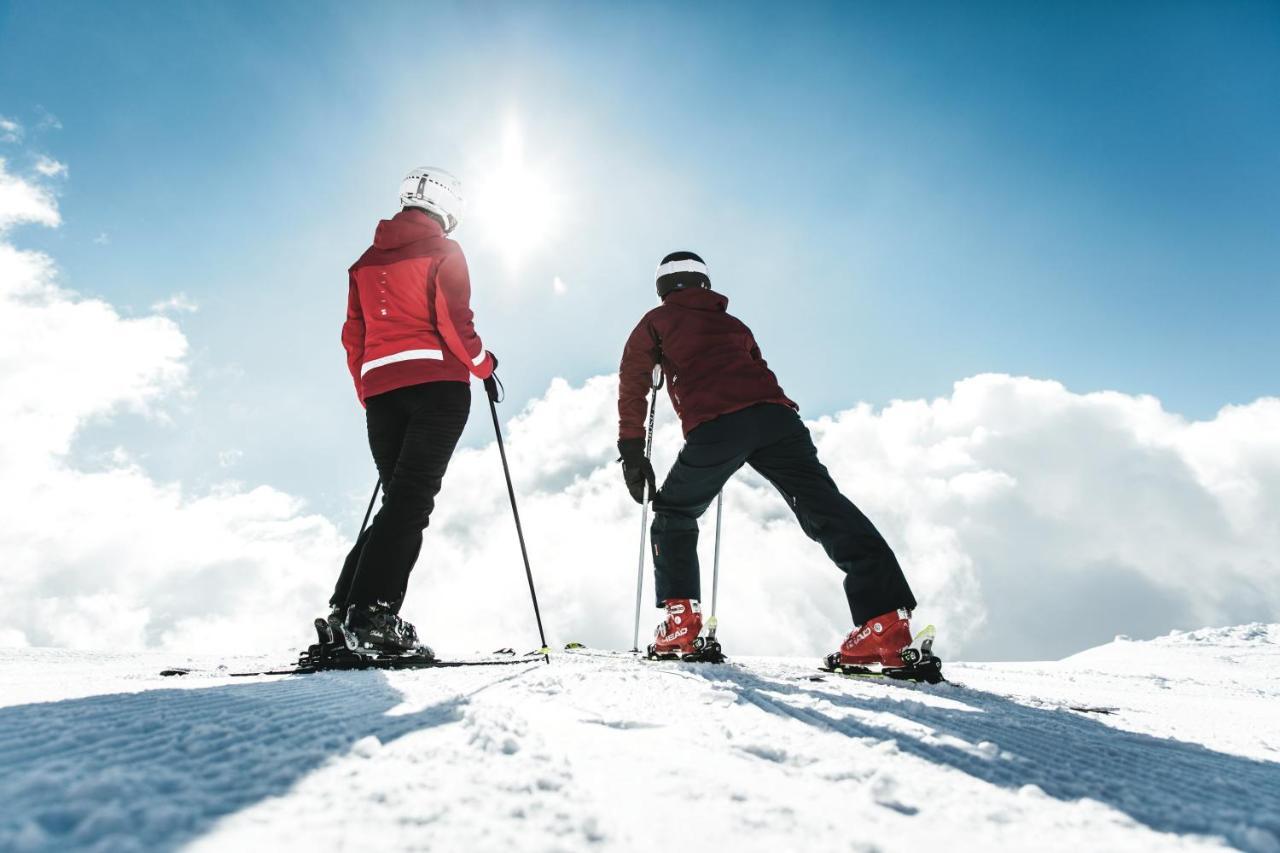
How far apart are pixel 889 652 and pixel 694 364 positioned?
1.86m

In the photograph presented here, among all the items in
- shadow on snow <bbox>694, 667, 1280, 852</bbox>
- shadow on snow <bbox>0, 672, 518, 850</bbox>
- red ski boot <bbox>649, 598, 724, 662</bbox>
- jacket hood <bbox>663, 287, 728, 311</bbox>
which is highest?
jacket hood <bbox>663, 287, 728, 311</bbox>

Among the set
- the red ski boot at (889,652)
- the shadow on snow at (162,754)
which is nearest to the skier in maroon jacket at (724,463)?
the red ski boot at (889,652)

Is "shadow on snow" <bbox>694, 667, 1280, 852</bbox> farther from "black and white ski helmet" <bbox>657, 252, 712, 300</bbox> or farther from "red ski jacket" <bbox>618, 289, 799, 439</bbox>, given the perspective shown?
"black and white ski helmet" <bbox>657, 252, 712, 300</bbox>

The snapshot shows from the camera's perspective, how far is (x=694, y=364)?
12.3ft

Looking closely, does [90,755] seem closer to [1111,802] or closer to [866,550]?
[1111,802]

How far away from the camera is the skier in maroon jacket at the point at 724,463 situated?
3137 mm

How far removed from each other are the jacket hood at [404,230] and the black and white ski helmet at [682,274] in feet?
4.84

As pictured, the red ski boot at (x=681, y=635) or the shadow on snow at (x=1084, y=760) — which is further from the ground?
the red ski boot at (x=681, y=635)

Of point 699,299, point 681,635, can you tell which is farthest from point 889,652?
point 699,299

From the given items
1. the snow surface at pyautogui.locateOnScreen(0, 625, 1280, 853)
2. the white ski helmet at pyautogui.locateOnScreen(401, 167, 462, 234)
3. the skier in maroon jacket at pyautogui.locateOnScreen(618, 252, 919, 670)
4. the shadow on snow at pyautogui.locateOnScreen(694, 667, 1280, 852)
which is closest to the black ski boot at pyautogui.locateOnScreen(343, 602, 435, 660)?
the snow surface at pyautogui.locateOnScreen(0, 625, 1280, 853)

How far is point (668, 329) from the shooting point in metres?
3.96

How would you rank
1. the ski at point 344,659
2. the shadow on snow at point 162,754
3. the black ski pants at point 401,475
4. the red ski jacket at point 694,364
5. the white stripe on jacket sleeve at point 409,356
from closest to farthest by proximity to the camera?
the shadow on snow at point 162,754 → the ski at point 344,659 → the black ski pants at point 401,475 → the white stripe on jacket sleeve at point 409,356 → the red ski jacket at point 694,364

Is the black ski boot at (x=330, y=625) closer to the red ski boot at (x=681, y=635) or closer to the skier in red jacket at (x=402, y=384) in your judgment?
the skier in red jacket at (x=402, y=384)

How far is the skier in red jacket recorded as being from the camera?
3.07 m
